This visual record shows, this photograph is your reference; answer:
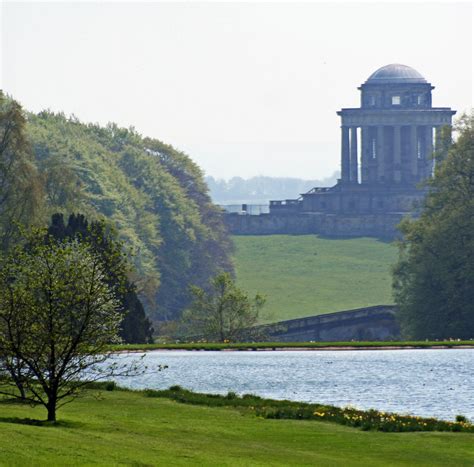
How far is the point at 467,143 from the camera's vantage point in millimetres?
121438

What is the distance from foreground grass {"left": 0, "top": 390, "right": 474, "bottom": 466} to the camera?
36188mm

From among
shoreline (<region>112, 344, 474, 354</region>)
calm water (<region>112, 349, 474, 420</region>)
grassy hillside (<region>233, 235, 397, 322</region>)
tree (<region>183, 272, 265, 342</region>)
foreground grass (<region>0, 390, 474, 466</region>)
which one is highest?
grassy hillside (<region>233, 235, 397, 322</region>)

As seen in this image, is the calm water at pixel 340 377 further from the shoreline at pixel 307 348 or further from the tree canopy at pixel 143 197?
the tree canopy at pixel 143 197

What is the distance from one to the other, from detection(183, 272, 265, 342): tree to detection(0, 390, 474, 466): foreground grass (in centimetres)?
5508

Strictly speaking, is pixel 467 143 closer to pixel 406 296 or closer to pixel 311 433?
pixel 406 296

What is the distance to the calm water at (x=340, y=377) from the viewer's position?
5994cm

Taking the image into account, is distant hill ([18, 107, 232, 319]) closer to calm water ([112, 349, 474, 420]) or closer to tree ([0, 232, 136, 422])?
calm water ([112, 349, 474, 420])

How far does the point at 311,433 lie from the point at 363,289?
134654 mm

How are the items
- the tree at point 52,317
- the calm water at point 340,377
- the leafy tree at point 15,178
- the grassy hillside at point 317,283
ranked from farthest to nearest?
the grassy hillside at point 317,283 → the leafy tree at point 15,178 → the calm water at point 340,377 → the tree at point 52,317

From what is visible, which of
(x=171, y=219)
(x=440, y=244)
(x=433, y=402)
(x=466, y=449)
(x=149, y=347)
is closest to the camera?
(x=466, y=449)

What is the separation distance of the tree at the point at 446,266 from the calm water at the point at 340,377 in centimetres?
2180

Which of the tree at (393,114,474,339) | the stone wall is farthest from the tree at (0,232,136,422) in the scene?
the stone wall

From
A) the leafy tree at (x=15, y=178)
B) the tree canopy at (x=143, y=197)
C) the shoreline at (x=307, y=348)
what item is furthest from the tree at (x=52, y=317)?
the tree canopy at (x=143, y=197)

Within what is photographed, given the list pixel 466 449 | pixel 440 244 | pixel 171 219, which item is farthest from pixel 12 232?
pixel 171 219
